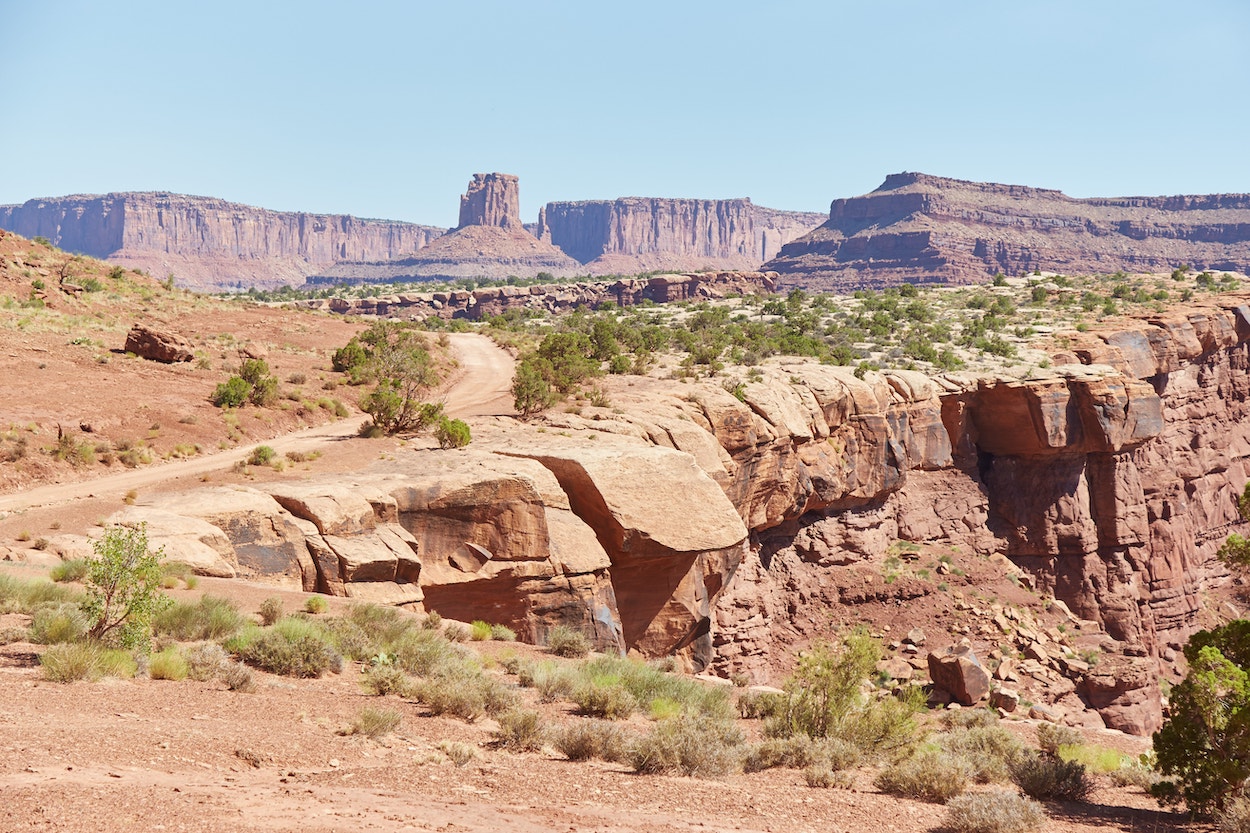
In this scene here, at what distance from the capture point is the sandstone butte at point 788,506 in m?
19.0

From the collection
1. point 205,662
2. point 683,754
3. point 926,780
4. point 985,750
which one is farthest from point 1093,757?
point 205,662

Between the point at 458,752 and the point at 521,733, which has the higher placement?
the point at 458,752

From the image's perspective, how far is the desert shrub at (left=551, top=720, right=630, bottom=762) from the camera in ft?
36.7

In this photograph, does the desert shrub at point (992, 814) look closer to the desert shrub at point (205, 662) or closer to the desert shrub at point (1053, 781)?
the desert shrub at point (1053, 781)

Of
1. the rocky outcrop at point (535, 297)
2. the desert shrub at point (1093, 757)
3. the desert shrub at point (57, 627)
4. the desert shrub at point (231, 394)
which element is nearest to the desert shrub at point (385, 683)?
the desert shrub at point (57, 627)

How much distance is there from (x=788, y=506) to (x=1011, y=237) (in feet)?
396

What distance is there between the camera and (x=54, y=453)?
23812mm

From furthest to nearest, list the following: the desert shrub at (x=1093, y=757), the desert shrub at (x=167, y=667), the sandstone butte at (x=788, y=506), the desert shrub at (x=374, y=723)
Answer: the sandstone butte at (x=788, y=506) < the desert shrub at (x=1093, y=757) < the desert shrub at (x=167, y=667) < the desert shrub at (x=374, y=723)

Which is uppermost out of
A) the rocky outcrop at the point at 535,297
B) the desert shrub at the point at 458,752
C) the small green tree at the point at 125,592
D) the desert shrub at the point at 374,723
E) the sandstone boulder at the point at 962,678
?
the rocky outcrop at the point at 535,297

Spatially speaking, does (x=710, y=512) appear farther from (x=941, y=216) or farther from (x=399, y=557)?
(x=941, y=216)

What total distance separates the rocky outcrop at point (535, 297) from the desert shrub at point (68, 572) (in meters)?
75.5

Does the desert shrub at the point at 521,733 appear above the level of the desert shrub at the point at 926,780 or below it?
above

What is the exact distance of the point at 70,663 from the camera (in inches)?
440

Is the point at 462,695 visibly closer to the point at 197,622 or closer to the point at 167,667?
the point at 167,667
